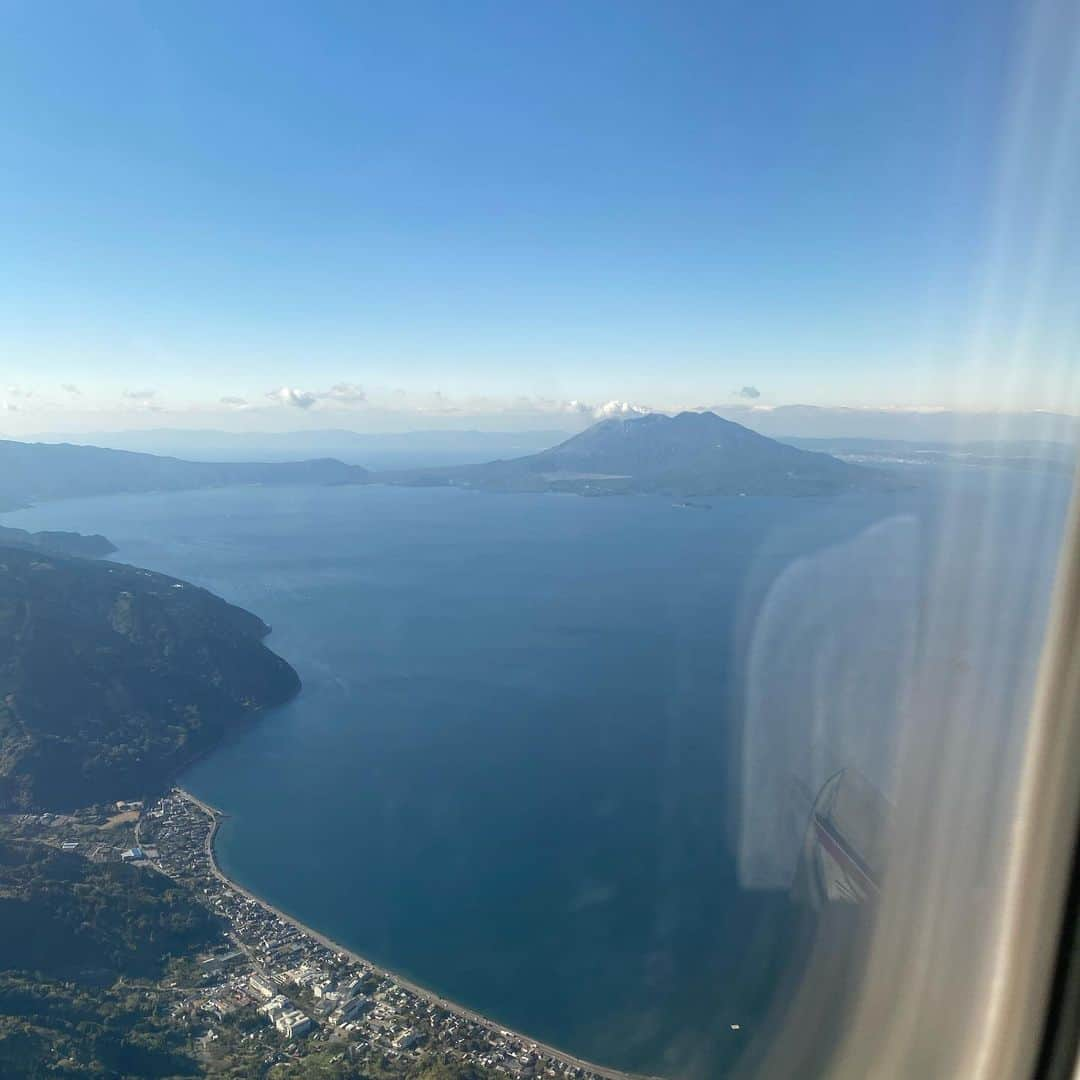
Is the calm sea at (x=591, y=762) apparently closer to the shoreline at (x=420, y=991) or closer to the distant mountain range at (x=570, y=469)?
the shoreline at (x=420, y=991)

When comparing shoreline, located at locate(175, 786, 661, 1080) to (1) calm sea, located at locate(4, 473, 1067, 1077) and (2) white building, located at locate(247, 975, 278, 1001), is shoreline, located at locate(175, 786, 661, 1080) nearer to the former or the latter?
(1) calm sea, located at locate(4, 473, 1067, 1077)

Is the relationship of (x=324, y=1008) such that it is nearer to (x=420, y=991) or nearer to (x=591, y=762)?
(x=420, y=991)

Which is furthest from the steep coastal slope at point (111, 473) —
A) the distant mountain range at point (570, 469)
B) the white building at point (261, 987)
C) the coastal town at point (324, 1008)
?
the white building at point (261, 987)

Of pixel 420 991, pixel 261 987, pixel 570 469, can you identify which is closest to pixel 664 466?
pixel 570 469

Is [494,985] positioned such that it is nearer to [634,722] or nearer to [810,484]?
[634,722]

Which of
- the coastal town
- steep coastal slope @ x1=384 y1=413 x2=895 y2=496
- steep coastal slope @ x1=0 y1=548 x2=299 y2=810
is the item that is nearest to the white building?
the coastal town

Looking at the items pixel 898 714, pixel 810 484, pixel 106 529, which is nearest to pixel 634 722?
pixel 898 714
